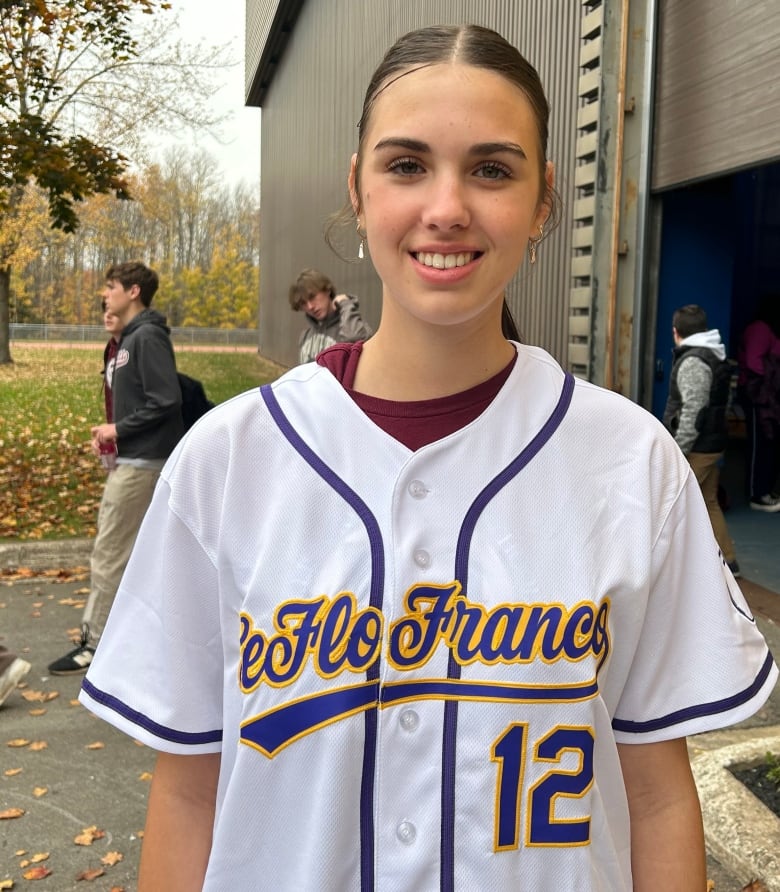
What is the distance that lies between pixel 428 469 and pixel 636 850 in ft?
1.98

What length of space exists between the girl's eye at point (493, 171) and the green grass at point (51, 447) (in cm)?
817

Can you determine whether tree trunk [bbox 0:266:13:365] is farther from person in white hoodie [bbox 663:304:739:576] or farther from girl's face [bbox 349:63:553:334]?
girl's face [bbox 349:63:553:334]

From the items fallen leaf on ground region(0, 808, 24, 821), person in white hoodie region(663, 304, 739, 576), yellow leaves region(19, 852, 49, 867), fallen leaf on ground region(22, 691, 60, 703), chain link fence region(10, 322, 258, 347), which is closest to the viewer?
yellow leaves region(19, 852, 49, 867)

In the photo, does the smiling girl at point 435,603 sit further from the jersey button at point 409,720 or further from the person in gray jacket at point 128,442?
the person in gray jacket at point 128,442

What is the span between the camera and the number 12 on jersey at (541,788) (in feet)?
4.16

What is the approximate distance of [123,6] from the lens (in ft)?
30.0

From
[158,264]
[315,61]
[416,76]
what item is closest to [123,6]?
[416,76]

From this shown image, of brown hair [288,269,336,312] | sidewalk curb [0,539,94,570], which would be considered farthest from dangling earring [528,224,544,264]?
sidewalk curb [0,539,94,570]

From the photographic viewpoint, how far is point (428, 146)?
1.32m

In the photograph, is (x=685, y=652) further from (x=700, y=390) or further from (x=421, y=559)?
(x=700, y=390)

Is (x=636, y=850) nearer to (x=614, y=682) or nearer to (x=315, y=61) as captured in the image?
(x=614, y=682)

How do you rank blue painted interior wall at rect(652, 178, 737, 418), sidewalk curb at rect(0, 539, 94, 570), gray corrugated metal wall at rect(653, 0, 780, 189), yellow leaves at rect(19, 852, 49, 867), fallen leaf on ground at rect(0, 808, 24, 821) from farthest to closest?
1. sidewalk curb at rect(0, 539, 94, 570)
2. blue painted interior wall at rect(652, 178, 737, 418)
3. gray corrugated metal wall at rect(653, 0, 780, 189)
4. fallen leaf on ground at rect(0, 808, 24, 821)
5. yellow leaves at rect(19, 852, 49, 867)

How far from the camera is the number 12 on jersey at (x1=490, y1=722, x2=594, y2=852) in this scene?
49.9 inches

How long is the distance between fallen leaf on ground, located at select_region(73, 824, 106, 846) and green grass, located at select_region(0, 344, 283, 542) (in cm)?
510
